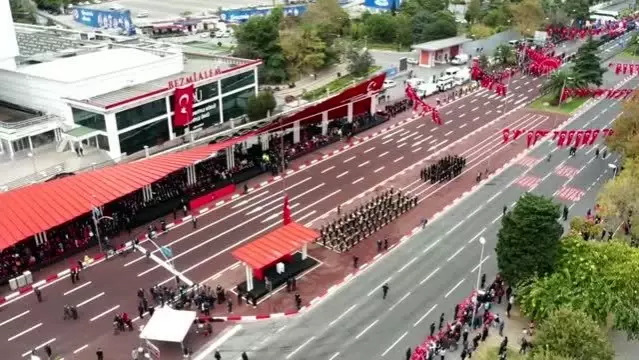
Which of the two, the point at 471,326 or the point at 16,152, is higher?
the point at 16,152

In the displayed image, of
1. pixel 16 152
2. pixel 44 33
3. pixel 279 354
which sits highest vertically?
pixel 44 33

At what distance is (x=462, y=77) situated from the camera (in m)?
65.5

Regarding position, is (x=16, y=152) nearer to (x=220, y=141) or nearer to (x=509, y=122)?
(x=220, y=141)

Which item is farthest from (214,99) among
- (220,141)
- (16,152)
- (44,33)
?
(44,33)

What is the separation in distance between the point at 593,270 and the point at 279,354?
13982 mm

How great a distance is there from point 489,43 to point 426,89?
72.3 feet

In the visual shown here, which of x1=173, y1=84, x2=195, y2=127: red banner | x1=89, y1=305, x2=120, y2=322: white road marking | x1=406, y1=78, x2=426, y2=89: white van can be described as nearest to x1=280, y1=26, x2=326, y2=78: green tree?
x1=406, y1=78, x2=426, y2=89: white van

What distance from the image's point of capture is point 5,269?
3067 cm

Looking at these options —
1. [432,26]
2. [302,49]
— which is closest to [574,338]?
[302,49]

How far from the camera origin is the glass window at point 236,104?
49.5 metres

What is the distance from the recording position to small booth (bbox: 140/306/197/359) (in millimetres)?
24750

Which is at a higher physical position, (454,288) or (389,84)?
(389,84)

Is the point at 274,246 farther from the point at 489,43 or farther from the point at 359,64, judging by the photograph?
the point at 489,43

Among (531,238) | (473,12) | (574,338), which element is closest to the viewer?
(574,338)
